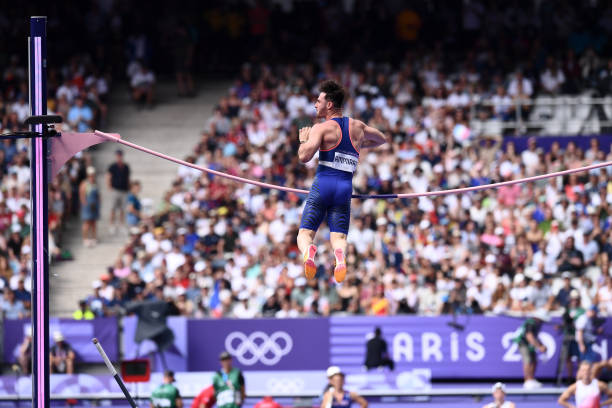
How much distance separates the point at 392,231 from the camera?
64.3 ft

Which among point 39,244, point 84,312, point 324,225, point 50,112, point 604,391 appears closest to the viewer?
point 39,244

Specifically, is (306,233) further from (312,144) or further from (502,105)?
(502,105)

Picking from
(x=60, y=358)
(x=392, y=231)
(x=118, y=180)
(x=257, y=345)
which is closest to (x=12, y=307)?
(x=60, y=358)

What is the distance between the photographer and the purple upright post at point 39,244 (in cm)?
855

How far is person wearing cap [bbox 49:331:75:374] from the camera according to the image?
Answer: 18219mm

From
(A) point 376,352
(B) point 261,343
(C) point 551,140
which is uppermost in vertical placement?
(C) point 551,140

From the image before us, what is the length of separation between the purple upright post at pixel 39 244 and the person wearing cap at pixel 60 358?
32.3 feet

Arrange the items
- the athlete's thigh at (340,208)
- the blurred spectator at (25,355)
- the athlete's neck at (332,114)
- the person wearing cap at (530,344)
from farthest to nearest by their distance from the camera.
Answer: the blurred spectator at (25,355) < the person wearing cap at (530,344) < the athlete's thigh at (340,208) < the athlete's neck at (332,114)

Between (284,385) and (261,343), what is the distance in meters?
1.43

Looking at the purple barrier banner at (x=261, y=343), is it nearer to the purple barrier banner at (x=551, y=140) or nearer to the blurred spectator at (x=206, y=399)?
the blurred spectator at (x=206, y=399)

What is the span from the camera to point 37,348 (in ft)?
28.1

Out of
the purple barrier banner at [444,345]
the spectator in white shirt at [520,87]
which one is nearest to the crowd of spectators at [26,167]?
the purple barrier banner at [444,345]

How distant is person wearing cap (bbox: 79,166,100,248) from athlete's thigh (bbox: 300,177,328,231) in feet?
43.5

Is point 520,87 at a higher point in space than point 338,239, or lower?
higher
